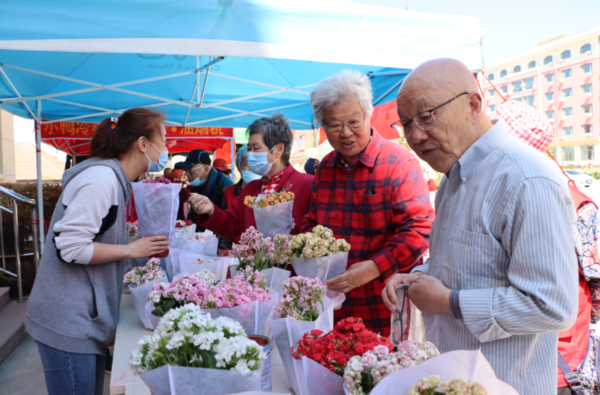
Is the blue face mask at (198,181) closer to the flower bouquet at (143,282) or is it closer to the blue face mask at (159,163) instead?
the blue face mask at (159,163)

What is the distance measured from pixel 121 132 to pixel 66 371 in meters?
1.24

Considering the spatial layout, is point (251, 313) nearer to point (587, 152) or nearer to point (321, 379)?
point (321, 379)

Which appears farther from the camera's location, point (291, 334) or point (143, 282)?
point (143, 282)

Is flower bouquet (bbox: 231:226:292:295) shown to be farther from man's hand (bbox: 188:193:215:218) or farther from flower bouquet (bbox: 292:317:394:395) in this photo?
flower bouquet (bbox: 292:317:394:395)

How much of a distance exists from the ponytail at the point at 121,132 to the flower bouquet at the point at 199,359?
1.49 metres

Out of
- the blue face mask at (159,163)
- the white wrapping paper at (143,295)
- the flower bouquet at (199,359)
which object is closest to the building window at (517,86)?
the blue face mask at (159,163)

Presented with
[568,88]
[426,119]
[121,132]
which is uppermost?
[568,88]

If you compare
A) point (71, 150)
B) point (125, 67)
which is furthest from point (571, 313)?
point (71, 150)

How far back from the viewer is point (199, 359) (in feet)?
3.50

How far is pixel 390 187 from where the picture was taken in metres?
2.35

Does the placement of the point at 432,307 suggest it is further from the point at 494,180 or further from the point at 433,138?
the point at 433,138

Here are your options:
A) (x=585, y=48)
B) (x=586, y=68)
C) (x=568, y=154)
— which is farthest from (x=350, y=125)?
(x=585, y=48)

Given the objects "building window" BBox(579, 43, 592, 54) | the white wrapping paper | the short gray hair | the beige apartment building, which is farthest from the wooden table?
"building window" BBox(579, 43, 592, 54)

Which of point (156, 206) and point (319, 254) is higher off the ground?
point (156, 206)
